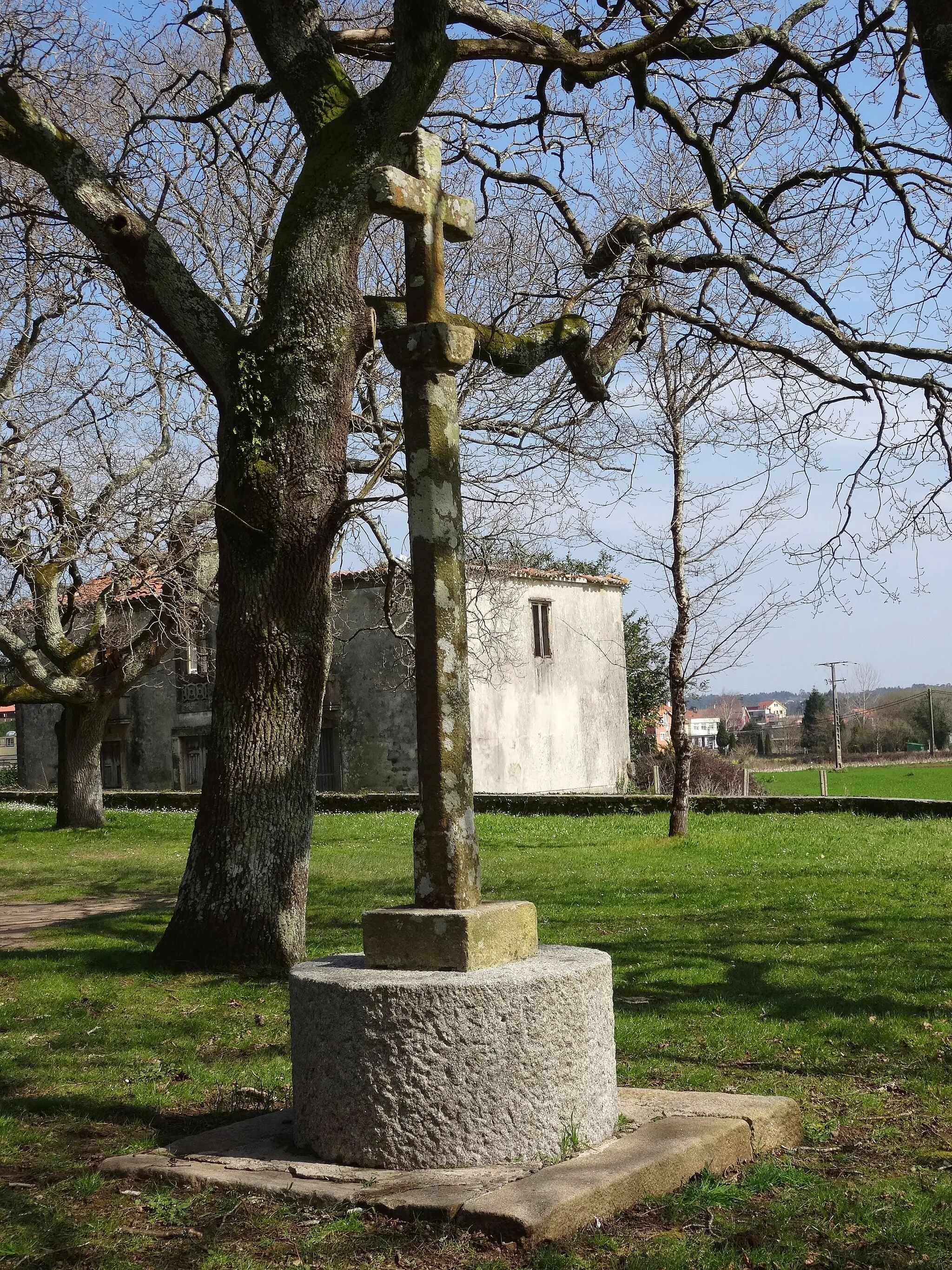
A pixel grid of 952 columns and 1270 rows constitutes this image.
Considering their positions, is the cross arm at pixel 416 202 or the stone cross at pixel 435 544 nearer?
the stone cross at pixel 435 544

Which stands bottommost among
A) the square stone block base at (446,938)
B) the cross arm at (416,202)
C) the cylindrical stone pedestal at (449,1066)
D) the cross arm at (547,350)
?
the cylindrical stone pedestal at (449,1066)

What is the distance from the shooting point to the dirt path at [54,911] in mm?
11125

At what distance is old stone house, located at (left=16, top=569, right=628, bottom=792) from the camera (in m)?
32.3

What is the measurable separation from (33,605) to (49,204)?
6759 mm

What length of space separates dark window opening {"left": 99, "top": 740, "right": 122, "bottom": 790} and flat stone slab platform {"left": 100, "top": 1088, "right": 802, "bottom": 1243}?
34.4 meters

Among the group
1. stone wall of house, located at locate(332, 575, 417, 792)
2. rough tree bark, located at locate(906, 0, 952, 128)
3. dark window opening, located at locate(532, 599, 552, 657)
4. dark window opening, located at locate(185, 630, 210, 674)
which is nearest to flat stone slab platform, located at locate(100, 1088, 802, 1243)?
rough tree bark, located at locate(906, 0, 952, 128)

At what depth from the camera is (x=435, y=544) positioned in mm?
5414

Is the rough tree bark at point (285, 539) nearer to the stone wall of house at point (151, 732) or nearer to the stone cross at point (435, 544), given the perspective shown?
the stone cross at point (435, 544)

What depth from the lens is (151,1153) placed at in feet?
17.2

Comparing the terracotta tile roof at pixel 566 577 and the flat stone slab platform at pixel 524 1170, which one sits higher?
the terracotta tile roof at pixel 566 577

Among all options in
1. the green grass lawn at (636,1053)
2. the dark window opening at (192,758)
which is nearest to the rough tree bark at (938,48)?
the green grass lawn at (636,1053)

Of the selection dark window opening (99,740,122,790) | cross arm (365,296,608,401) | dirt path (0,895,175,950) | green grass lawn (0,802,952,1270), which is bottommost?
green grass lawn (0,802,952,1270)

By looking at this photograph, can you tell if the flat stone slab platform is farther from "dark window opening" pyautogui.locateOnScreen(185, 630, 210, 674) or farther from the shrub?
the shrub

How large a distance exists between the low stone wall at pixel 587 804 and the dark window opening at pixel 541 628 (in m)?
7.90
